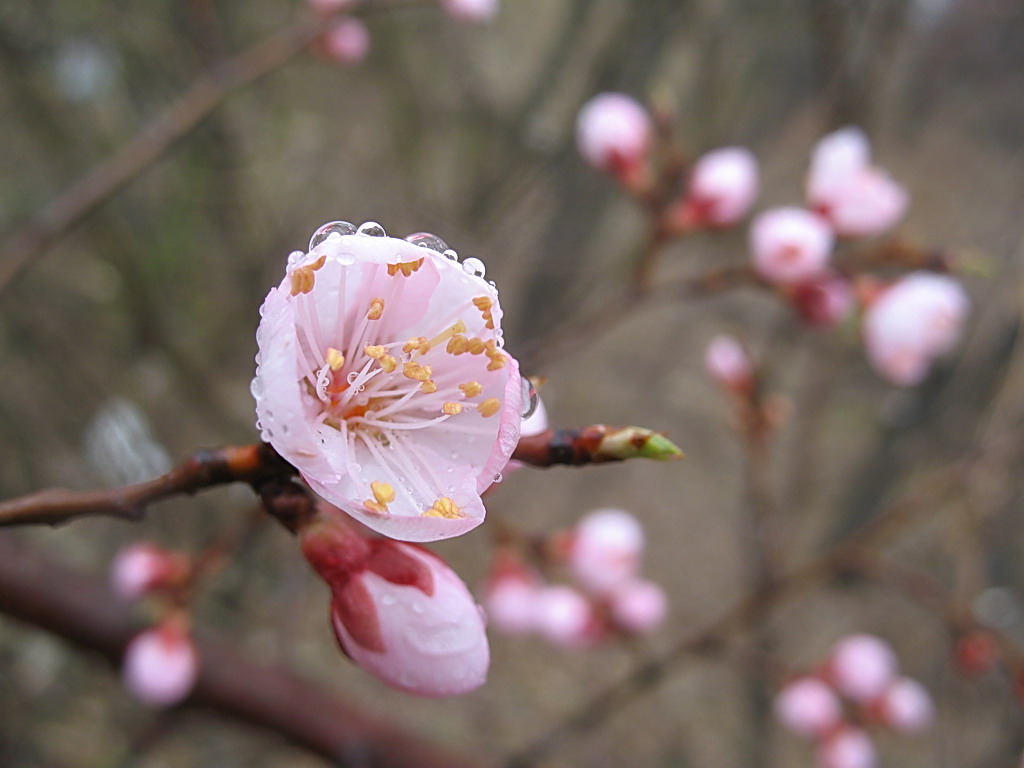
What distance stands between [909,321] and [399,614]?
991mm

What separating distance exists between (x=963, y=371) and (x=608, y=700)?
2.06 m

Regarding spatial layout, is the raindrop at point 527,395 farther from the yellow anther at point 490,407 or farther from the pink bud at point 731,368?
the pink bud at point 731,368

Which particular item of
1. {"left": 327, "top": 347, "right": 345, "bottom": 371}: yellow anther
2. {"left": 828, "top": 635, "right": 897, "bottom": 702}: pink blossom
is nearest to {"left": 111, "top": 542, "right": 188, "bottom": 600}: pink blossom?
{"left": 327, "top": 347, "right": 345, "bottom": 371}: yellow anther

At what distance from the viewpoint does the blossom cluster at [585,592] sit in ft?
4.10

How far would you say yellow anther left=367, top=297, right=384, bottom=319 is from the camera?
0.49 m

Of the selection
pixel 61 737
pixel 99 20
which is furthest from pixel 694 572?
pixel 99 20

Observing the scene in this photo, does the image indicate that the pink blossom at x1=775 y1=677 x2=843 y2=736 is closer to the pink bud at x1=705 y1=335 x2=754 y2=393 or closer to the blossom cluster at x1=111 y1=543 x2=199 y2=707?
the pink bud at x1=705 y1=335 x2=754 y2=393

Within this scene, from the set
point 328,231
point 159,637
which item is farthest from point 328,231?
point 159,637

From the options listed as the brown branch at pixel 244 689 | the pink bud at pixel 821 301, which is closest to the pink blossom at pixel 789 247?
the pink bud at pixel 821 301

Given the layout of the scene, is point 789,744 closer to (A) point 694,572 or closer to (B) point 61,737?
(A) point 694,572

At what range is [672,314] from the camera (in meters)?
3.28

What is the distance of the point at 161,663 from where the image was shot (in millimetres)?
925

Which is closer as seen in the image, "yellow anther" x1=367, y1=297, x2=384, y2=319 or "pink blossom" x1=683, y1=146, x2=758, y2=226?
"yellow anther" x1=367, y1=297, x2=384, y2=319

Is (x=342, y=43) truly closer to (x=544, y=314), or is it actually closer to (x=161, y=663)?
(x=161, y=663)
